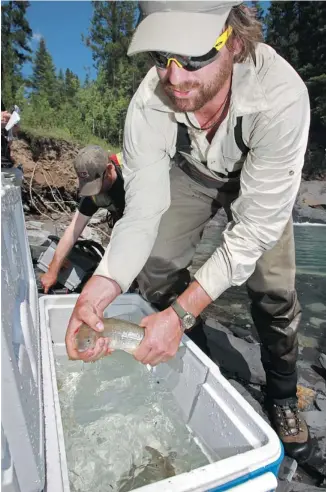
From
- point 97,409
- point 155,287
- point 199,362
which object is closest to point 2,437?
point 199,362

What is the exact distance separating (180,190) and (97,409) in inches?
58.9

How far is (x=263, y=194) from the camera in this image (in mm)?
1868

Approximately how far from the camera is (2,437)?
1016 mm

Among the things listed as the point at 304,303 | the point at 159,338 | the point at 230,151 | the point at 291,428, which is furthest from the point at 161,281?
the point at 304,303

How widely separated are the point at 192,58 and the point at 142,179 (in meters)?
0.70

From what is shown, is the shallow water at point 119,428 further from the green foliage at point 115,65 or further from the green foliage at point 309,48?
the green foliage at point 309,48

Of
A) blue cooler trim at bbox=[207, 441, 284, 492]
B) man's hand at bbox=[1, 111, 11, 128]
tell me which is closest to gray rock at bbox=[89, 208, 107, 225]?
man's hand at bbox=[1, 111, 11, 128]

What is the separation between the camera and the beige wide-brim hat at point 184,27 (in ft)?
5.37

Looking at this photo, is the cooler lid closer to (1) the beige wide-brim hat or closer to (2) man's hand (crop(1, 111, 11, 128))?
(1) the beige wide-brim hat

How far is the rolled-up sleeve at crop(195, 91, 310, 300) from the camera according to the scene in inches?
70.6

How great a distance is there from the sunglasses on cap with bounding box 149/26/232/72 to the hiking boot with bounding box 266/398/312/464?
2074 millimetres

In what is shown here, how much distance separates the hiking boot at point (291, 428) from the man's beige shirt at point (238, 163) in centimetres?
103

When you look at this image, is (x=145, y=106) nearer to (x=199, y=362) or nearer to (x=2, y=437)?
(x=199, y=362)

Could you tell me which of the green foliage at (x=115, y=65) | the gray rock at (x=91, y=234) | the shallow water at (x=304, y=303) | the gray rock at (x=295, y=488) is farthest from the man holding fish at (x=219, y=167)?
the green foliage at (x=115, y=65)
